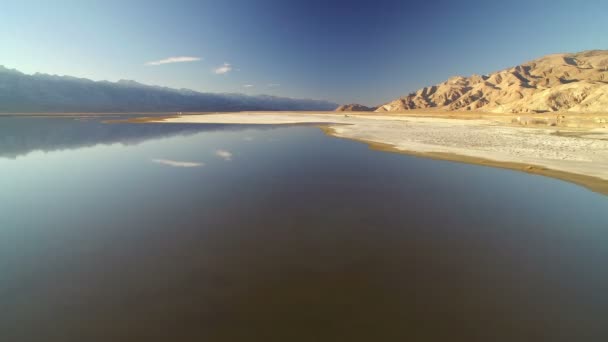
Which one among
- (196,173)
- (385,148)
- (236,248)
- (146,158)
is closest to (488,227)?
(236,248)

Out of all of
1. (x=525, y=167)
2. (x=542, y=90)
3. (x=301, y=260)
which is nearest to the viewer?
(x=301, y=260)

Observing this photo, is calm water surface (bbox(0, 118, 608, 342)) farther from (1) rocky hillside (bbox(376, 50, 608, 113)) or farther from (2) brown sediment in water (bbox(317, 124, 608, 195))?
(1) rocky hillside (bbox(376, 50, 608, 113))

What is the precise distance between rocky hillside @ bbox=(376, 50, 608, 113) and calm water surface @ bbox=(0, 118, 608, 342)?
89489 millimetres

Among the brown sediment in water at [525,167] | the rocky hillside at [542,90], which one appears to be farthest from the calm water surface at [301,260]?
the rocky hillside at [542,90]

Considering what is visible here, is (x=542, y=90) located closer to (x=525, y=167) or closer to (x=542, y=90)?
(x=542, y=90)

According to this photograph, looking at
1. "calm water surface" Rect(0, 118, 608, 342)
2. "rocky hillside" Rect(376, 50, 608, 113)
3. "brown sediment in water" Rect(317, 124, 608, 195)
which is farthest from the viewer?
"rocky hillside" Rect(376, 50, 608, 113)

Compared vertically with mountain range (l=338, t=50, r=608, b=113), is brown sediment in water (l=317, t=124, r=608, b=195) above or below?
below

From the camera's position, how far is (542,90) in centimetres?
10019

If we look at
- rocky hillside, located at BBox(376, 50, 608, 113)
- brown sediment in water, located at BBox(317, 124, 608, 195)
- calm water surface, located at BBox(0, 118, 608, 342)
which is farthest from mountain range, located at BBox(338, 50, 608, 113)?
calm water surface, located at BBox(0, 118, 608, 342)

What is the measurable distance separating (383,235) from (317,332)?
4391 mm

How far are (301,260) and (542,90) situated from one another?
13418cm

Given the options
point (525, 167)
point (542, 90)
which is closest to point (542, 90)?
point (542, 90)

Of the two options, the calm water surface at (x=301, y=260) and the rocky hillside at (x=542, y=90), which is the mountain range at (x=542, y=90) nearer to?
the rocky hillside at (x=542, y=90)

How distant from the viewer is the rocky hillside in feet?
266
